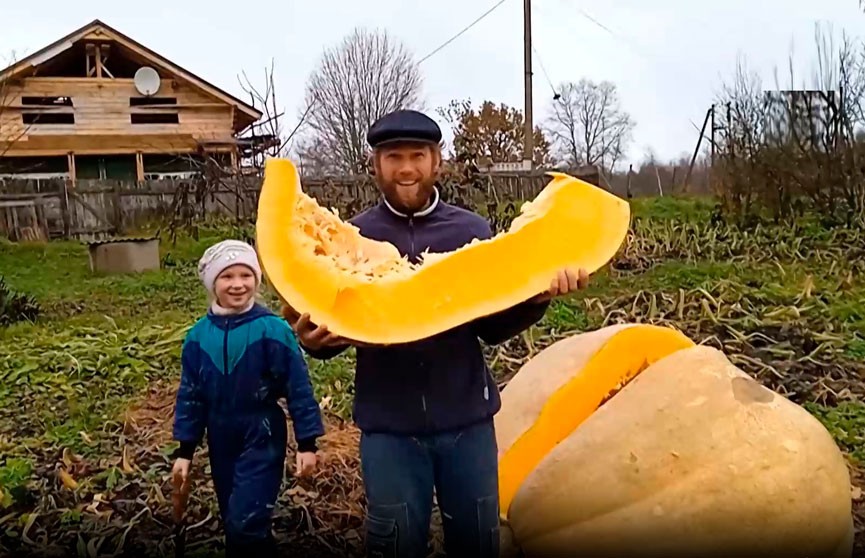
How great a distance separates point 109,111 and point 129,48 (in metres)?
1.73

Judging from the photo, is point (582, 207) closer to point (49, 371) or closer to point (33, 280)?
point (49, 371)

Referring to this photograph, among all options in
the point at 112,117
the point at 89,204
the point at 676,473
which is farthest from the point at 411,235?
the point at 112,117

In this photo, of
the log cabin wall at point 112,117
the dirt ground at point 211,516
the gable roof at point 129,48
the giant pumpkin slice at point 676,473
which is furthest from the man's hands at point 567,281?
the log cabin wall at point 112,117

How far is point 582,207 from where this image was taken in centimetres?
229

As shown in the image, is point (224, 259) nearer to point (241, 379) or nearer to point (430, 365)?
point (241, 379)

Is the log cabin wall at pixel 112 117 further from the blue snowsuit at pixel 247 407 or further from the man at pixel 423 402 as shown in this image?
the man at pixel 423 402

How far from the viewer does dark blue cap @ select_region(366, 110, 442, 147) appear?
2150 millimetres

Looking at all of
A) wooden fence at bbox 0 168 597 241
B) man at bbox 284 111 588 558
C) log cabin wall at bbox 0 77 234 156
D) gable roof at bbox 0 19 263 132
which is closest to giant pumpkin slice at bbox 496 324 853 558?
man at bbox 284 111 588 558

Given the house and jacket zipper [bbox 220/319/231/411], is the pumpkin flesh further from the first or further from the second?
the house

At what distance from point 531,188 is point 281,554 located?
49.0ft

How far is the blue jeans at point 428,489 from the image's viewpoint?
2.18 meters

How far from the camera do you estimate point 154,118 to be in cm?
2381

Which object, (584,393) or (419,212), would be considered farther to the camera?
(584,393)

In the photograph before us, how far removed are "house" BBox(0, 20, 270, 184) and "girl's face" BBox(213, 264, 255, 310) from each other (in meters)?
19.6
